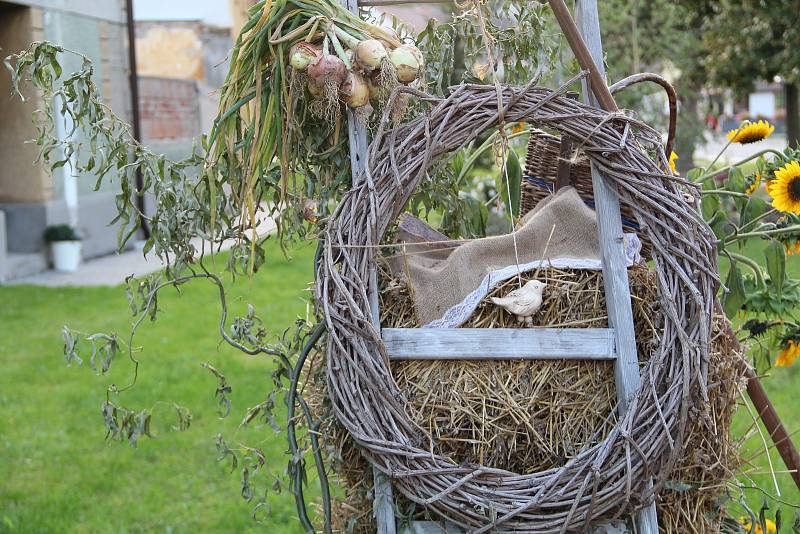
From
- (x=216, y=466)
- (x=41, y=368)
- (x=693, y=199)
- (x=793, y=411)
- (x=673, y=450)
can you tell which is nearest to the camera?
(x=673, y=450)

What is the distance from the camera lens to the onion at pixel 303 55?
6.58 feet

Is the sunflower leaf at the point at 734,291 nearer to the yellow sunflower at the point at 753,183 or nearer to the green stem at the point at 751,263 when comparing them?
the green stem at the point at 751,263

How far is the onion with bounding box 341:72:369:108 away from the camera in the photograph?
2.01 m

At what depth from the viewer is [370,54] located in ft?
6.55

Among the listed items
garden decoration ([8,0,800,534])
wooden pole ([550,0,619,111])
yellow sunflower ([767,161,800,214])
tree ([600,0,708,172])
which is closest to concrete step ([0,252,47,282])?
tree ([600,0,708,172])

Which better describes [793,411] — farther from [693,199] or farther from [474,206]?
[693,199]

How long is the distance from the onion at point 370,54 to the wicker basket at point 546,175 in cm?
58

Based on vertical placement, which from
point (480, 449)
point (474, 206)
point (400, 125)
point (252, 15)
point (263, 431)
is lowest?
point (263, 431)

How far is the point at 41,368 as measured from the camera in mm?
5949

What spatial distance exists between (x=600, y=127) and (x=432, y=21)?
0.76 meters

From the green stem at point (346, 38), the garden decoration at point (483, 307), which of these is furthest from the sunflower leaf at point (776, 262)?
the green stem at point (346, 38)

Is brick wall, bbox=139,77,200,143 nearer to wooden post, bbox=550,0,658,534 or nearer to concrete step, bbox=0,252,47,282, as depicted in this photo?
concrete step, bbox=0,252,47,282

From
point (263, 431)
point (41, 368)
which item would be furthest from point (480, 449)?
point (41, 368)

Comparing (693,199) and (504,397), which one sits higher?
(693,199)
